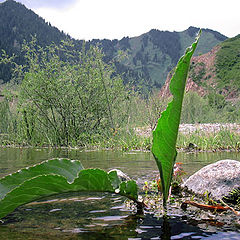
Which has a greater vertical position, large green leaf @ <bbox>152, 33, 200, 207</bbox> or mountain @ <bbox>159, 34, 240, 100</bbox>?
mountain @ <bbox>159, 34, 240, 100</bbox>

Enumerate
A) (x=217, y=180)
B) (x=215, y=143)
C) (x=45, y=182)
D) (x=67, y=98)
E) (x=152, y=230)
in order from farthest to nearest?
(x=67, y=98) < (x=215, y=143) < (x=217, y=180) < (x=152, y=230) < (x=45, y=182)

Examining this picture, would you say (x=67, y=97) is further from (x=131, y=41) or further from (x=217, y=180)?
(x=131, y=41)

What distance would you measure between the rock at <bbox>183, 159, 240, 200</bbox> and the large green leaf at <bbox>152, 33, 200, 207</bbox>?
66 cm

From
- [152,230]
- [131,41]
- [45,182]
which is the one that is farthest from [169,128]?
[131,41]

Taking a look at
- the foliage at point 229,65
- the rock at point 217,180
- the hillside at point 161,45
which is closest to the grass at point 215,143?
the rock at point 217,180

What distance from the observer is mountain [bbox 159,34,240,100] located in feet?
134

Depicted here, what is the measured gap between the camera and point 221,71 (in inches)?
1799

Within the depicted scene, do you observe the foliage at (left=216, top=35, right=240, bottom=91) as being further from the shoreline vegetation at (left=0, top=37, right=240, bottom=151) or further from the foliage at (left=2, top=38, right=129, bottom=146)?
the foliage at (left=2, top=38, right=129, bottom=146)

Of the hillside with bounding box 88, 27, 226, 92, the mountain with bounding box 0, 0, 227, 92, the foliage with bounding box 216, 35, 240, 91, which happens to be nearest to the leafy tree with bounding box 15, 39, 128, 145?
the mountain with bounding box 0, 0, 227, 92

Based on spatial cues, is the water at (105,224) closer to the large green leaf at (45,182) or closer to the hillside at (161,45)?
the large green leaf at (45,182)

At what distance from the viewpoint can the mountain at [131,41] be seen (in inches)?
3125

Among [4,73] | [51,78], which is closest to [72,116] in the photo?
[51,78]

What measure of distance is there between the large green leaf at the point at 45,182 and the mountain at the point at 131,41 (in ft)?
129

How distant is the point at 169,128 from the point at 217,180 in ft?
2.98
